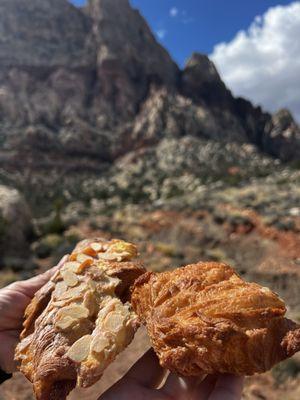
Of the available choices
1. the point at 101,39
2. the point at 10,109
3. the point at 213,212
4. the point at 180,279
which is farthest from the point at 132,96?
the point at 180,279

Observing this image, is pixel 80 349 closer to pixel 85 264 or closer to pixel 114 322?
pixel 114 322

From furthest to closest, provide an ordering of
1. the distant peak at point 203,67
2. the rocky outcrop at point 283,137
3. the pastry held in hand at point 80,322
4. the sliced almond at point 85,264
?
the distant peak at point 203,67
the rocky outcrop at point 283,137
the sliced almond at point 85,264
the pastry held in hand at point 80,322

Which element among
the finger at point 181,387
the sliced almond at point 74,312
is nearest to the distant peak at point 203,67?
the sliced almond at point 74,312

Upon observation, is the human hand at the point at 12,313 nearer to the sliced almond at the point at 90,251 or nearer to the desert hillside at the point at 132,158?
the sliced almond at the point at 90,251

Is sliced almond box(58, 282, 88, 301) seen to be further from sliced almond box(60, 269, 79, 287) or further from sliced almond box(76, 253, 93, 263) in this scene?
sliced almond box(76, 253, 93, 263)

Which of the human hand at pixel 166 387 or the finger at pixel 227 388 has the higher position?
the finger at pixel 227 388

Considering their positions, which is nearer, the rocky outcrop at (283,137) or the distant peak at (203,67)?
the rocky outcrop at (283,137)

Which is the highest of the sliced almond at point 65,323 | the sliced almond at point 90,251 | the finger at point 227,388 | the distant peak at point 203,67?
the distant peak at point 203,67
